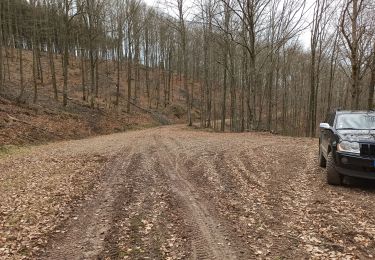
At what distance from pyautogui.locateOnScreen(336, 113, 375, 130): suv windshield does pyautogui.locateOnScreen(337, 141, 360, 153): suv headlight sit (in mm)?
1017

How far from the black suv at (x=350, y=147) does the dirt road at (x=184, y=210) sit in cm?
45

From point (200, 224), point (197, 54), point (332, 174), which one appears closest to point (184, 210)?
point (200, 224)

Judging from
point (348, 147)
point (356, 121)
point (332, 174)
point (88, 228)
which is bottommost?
point (88, 228)

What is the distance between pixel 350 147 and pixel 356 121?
1.64 meters

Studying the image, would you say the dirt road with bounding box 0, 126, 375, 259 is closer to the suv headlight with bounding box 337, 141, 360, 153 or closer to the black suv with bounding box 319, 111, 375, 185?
the black suv with bounding box 319, 111, 375, 185

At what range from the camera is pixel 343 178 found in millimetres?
8195

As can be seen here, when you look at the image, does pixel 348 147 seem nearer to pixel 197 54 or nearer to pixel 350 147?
pixel 350 147

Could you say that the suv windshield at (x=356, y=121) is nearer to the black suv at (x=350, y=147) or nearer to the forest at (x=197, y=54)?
the black suv at (x=350, y=147)

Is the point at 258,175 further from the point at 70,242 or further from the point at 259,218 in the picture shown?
the point at 70,242

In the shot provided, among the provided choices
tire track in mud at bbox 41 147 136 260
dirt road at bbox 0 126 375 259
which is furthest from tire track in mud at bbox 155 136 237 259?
tire track in mud at bbox 41 147 136 260

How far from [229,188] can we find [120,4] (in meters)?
33.3

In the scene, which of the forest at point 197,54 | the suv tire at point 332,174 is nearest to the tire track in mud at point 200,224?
the suv tire at point 332,174

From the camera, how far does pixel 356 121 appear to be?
888 centimetres

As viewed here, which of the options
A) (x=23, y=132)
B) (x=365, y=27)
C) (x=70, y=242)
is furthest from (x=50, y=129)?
(x=365, y=27)
